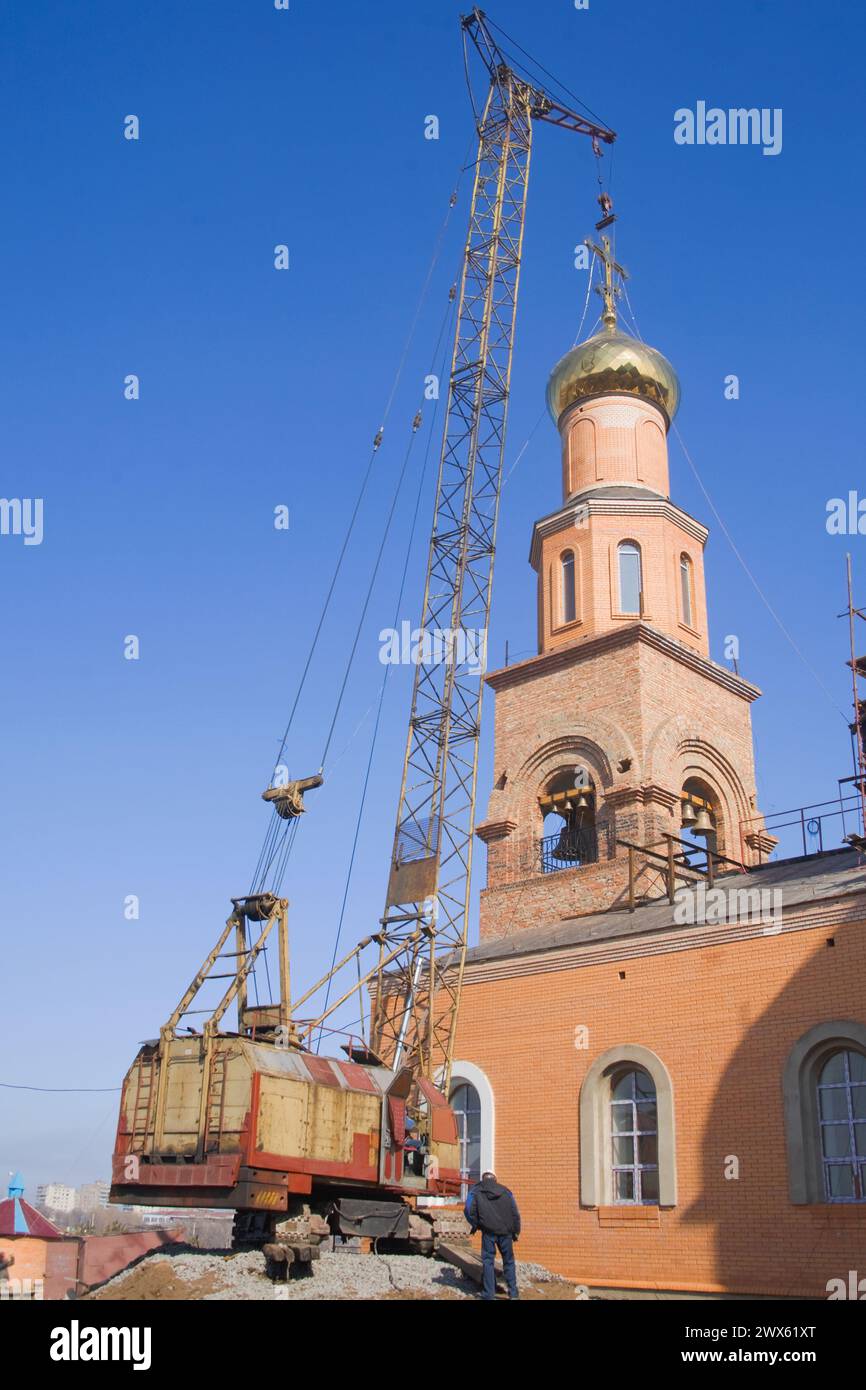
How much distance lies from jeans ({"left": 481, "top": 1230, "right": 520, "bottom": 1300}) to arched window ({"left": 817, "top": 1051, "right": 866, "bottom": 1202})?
16.7 ft

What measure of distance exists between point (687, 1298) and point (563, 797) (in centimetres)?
1118

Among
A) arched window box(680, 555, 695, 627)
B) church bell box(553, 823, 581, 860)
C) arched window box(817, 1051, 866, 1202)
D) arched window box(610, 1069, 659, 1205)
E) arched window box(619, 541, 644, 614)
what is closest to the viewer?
arched window box(817, 1051, 866, 1202)

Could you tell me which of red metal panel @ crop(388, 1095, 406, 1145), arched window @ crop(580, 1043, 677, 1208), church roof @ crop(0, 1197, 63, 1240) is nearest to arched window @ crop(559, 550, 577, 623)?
arched window @ crop(580, 1043, 677, 1208)

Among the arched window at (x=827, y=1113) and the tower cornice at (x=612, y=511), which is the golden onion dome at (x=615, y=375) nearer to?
the tower cornice at (x=612, y=511)

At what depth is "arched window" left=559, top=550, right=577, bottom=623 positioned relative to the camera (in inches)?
1150

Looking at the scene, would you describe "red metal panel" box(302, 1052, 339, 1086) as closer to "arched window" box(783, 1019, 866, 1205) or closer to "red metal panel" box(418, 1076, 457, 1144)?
"red metal panel" box(418, 1076, 457, 1144)

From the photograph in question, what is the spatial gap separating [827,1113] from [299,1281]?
7.30 metres

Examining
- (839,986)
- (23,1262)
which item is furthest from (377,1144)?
(23,1262)

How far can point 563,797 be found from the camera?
27000 mm

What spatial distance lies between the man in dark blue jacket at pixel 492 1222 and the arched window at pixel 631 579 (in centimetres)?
1640

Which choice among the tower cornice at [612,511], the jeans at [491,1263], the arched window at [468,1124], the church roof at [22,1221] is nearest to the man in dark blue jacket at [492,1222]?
Result: the jeans at [491,1263]

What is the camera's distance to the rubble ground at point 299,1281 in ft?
48.8

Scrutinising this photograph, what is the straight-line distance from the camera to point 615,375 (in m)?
30.7
